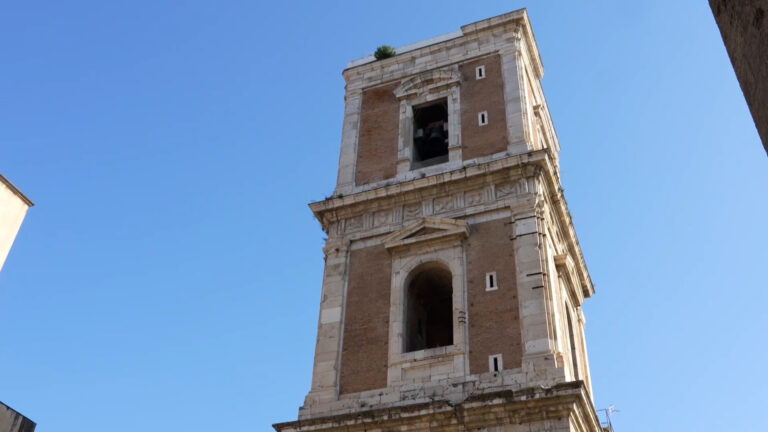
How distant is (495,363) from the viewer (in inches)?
637

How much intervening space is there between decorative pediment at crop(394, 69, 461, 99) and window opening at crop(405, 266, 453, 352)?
6.47 m

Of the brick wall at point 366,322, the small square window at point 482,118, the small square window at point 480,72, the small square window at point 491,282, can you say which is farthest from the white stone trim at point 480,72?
the small square window at point 491,282

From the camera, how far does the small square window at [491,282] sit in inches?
690

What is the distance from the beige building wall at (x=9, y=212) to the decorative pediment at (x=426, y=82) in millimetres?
13493

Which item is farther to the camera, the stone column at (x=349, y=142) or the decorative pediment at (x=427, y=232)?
the stone column at (x=349, y=142)

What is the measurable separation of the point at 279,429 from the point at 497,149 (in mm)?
9130

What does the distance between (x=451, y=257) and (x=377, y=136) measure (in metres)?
5.77

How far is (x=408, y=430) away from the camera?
15.3m

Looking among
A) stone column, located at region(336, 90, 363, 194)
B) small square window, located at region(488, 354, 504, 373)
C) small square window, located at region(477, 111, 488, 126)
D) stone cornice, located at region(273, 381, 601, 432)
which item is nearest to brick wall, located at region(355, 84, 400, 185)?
stone column, located at region(336, 90, 363, 194)

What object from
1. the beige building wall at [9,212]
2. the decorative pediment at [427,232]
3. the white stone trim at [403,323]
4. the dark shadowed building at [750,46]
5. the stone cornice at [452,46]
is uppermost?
the stone cornice at [452,46]

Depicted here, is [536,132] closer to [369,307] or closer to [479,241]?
[479,241]

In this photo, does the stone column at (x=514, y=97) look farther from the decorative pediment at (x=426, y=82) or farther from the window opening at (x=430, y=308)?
the window opening at (x=430, y=308)

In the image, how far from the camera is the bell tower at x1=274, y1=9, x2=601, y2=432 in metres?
Result: 15.7

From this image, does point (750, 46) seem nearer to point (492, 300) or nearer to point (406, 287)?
point (492, 300)
